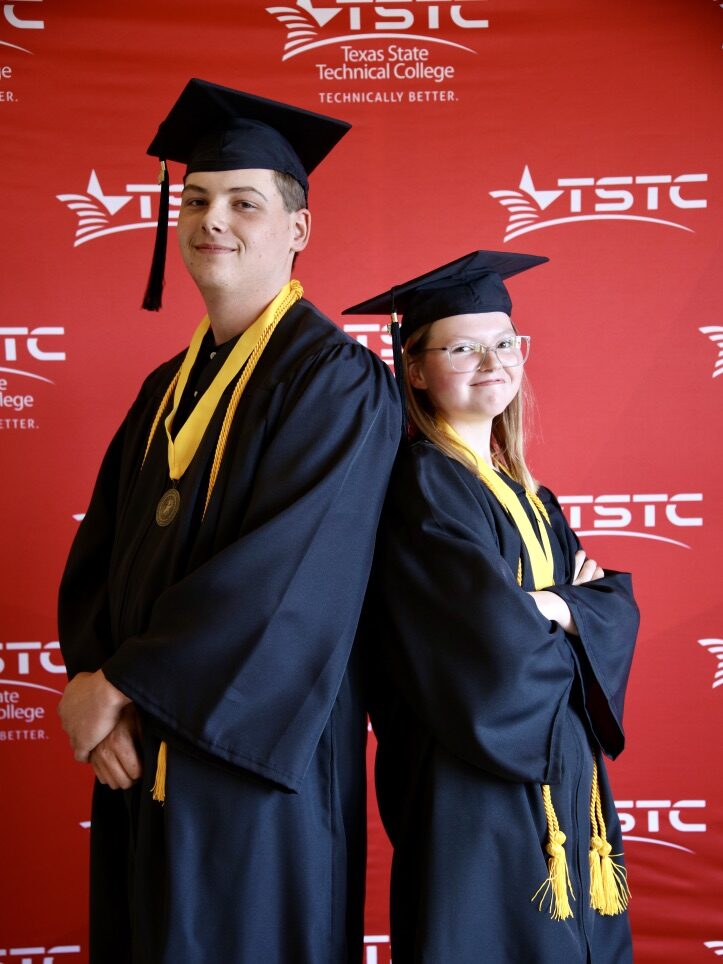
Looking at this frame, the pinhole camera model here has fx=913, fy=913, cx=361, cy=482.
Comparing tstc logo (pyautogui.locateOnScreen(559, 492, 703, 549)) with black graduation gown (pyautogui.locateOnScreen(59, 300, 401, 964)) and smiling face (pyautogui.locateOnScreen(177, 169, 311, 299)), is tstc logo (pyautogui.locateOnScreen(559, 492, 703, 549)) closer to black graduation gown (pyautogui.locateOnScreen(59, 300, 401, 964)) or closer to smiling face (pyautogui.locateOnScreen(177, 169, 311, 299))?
black graduation gown (pyautogui.locateOnScreen(59, 300, 401, 964))

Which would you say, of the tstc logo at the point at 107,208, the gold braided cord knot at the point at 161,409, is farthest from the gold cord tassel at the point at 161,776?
the tstc logo at the point at 107,208

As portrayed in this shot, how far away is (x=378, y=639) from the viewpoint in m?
1.89

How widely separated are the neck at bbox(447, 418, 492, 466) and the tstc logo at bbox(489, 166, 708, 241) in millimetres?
1165

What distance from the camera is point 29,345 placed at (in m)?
2.97

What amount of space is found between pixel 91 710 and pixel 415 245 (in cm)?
192

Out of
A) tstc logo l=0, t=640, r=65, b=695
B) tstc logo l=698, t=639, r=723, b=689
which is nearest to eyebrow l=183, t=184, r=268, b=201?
tstc logo l=0, t=640, r=65, b=695

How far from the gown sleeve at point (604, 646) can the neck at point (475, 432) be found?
1.20 ft

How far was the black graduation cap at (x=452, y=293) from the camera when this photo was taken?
2.06m

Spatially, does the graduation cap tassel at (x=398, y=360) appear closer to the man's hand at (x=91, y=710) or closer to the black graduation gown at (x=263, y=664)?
the black graduation gown at (x=263, y=664)

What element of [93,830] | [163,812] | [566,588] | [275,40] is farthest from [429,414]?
[275,40]

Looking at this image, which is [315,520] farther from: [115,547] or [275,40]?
[275,40]

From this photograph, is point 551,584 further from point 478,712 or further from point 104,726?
point 104,726

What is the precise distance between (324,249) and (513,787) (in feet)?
6.14

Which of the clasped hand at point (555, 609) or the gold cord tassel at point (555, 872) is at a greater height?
the clasped hand at point (555, 609)
